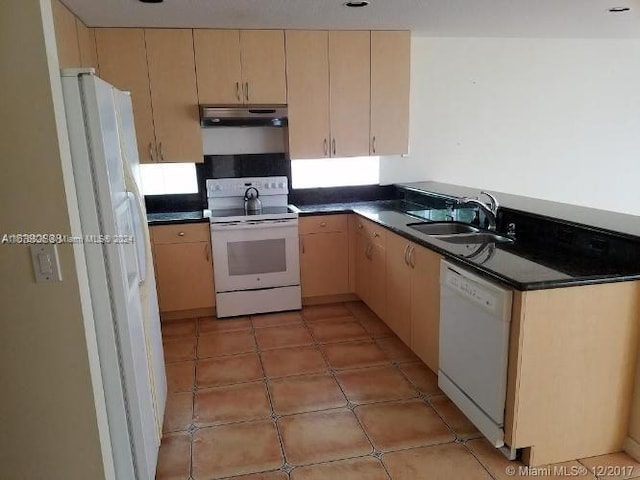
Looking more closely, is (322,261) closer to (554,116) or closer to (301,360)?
(301,360)

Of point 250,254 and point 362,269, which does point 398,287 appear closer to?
point 362,269

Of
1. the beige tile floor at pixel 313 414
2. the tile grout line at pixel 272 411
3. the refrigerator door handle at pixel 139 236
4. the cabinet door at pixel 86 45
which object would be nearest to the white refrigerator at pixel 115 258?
the refrigerator door handle at pixel 139 236

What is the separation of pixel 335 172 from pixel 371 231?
100 cm

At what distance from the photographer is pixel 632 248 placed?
204 cm

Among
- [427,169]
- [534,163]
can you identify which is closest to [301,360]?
[427,169]

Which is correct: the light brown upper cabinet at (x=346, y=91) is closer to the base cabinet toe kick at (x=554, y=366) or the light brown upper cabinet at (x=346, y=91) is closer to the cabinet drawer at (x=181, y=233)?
the cabinet drawer at (x=181, y=233)

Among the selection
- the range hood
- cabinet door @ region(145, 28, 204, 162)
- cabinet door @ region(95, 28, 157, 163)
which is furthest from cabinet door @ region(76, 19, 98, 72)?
the range hood

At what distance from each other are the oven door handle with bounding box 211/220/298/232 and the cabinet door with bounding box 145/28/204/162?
590 mm

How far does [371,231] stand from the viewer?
357cm

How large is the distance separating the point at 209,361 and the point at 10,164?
203cm

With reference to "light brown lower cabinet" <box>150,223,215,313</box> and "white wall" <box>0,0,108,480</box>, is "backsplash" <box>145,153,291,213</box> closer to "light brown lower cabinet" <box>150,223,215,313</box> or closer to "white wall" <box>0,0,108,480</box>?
"light brown lower cabinet" <box>150,223,215,313</box>

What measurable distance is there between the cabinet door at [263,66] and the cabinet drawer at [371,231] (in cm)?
121

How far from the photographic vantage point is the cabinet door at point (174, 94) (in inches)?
138

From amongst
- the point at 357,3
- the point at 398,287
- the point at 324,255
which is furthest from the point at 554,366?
the point at 357,3
